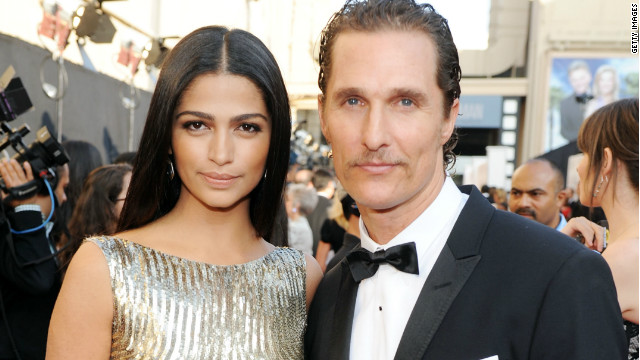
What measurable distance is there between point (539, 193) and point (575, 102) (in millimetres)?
10408

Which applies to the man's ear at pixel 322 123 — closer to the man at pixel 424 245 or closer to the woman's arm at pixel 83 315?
the man at pixel 424 245

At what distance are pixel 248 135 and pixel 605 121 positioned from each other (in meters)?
1.41

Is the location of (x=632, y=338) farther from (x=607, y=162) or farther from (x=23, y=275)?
(x=23, y=275)

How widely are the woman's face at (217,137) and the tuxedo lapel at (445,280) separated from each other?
66 cm

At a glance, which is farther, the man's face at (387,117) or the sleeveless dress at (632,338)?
the sleeveless dress at (632,338)

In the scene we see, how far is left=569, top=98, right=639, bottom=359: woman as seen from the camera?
7.19 feet

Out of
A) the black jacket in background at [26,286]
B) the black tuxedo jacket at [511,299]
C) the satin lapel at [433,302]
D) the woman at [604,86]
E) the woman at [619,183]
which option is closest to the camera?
the black tuxedo jacket at [511,299]


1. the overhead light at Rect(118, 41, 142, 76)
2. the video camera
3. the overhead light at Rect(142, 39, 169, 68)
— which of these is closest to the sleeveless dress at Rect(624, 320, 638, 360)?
the video camera

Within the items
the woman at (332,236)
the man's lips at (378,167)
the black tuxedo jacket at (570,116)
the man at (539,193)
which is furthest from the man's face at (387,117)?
the black tuxedo jacket at (570,116)

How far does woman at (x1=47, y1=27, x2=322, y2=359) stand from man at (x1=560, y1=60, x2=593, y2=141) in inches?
525

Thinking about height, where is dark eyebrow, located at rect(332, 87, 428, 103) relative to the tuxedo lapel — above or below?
above

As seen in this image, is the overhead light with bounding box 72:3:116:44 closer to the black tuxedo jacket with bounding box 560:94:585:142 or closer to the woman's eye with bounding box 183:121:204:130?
the woman's eye with bounding box 183:121:204:130

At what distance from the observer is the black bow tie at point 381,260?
1506 millimetres

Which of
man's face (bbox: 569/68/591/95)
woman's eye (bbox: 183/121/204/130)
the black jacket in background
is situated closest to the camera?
woman's eye (bbox: 183/121/204/130)
